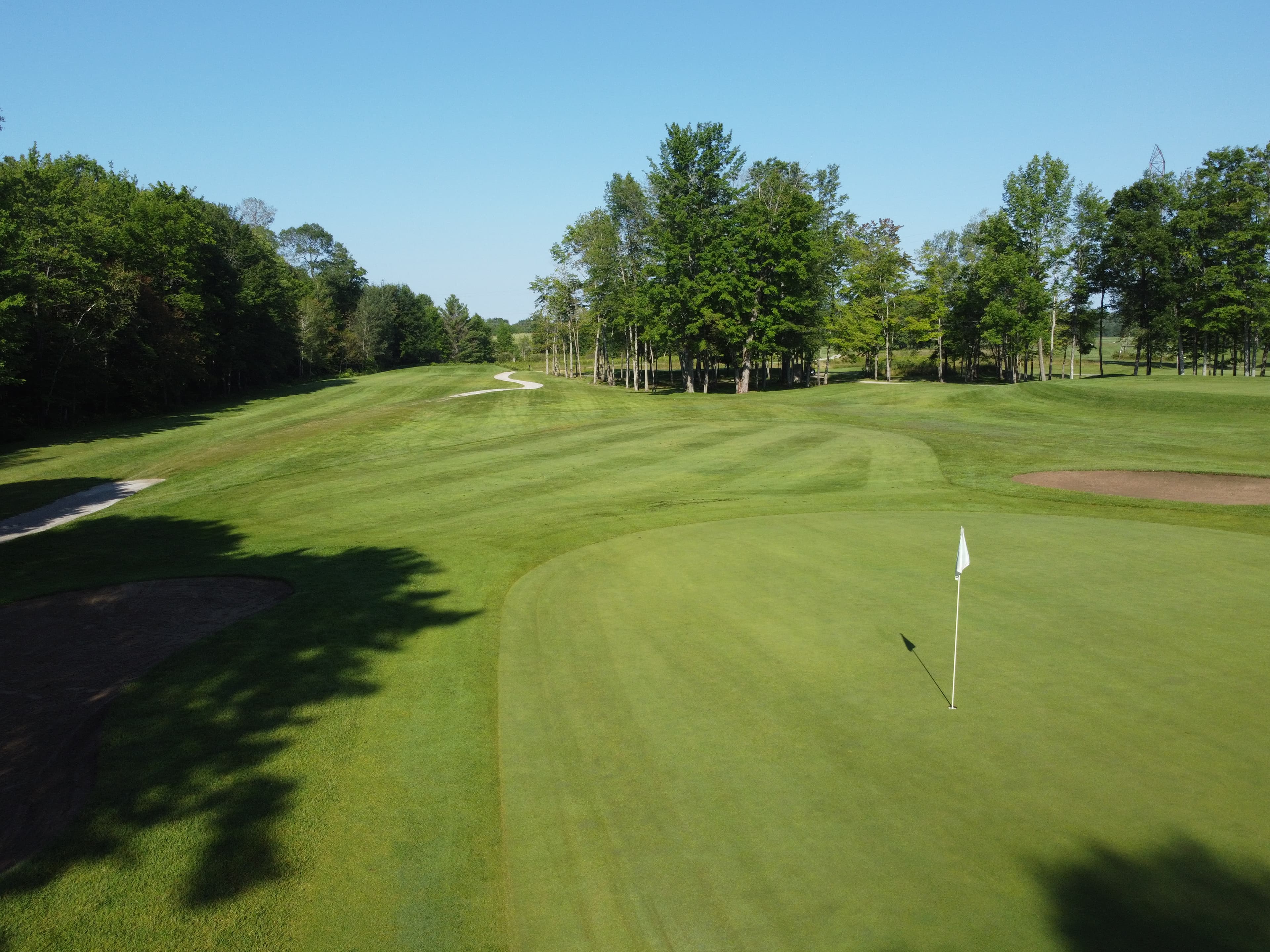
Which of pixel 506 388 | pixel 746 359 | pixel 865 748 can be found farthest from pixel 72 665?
pixel 746 359

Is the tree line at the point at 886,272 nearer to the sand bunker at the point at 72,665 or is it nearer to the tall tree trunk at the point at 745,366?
the tall tree trunk at the point at 745,366

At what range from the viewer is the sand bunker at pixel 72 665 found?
7008 mm

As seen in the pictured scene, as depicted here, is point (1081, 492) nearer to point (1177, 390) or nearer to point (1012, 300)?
point (1177, 390)

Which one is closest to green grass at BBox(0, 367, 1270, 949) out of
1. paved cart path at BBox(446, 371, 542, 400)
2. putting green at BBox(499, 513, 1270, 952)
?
putting green at BBox(499, 513, 1270, 952)

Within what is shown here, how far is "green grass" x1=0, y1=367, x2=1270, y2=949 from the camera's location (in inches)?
219

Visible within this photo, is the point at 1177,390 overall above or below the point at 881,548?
above

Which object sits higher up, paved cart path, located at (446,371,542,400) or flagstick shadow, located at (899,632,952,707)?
paved cart path, located at (446,371,542,400)

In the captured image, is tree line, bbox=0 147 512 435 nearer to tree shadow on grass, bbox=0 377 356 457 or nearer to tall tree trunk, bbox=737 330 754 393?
tree shadow on grass, bbox=0 377 356 457

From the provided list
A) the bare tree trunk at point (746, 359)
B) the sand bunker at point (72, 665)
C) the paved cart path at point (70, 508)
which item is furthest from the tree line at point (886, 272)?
the sand bunker at point (72, 665)

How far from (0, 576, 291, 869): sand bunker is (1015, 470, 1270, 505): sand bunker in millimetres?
21487

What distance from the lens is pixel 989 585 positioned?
40.5 ft

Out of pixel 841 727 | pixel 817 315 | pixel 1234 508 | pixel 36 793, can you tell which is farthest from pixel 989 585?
pixel 817 315

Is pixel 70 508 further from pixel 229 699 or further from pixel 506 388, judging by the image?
pixel 506 388

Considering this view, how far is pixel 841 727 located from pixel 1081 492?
1730 cm
